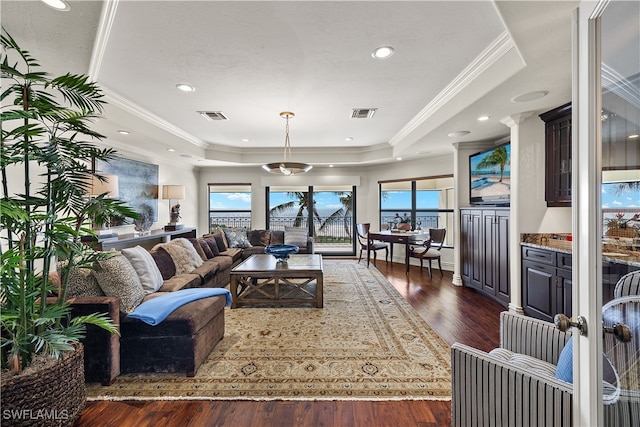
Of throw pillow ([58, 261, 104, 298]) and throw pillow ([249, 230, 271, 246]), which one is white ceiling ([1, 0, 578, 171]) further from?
throw pillow ([249, 230, 271, 246])

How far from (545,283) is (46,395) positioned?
3976 millimetres

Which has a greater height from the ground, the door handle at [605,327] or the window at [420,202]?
the window at [420,202]

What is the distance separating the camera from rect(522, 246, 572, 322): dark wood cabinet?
Result: 2590 mm

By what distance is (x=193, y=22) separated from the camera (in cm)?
195

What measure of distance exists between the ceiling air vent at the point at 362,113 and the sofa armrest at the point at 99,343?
3.36m

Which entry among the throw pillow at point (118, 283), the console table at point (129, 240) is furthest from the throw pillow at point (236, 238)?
the throw pillow at point (118, 283)

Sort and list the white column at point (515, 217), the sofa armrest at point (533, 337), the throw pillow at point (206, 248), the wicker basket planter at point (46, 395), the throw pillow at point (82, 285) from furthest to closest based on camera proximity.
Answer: the throw pillow at point (206, 248) < the white column at point (515, 217) < the throw pillow at point (82, 285) < the sofa armrest at point (533, 337) < the wicker basket planter at point (46, 395)

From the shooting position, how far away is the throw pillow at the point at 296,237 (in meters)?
5.81

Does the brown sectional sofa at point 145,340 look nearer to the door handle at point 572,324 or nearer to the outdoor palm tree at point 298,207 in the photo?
the door handle at point 572,324

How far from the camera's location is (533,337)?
163cm

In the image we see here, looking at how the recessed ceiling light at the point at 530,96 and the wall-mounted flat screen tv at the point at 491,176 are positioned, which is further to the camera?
the wall-mounted flat screen tv at the point at 491,176

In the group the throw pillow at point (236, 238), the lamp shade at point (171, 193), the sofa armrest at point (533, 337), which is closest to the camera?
the sofa armrest at point (533, 337)

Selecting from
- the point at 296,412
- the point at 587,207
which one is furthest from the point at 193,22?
the point at 296,412

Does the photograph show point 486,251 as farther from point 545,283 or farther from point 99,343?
point 99,343
